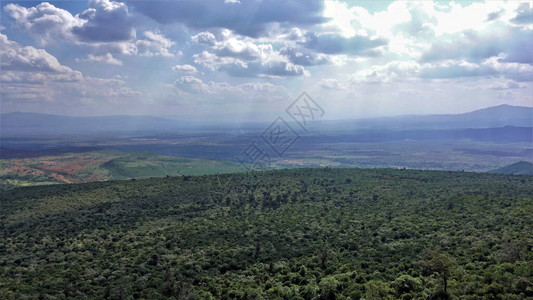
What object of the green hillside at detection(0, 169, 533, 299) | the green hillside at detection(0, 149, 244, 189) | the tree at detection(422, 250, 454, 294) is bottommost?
the green hillside at detection(0, 149, 244, 189)

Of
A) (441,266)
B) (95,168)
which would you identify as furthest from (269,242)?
(95,168)

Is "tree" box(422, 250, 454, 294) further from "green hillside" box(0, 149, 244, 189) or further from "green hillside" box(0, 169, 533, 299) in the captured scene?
"green hillside" box(0, 149, 244, 189)

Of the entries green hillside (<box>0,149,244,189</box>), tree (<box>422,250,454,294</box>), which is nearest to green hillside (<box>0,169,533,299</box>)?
tree (<box>422,250,454,294</box>)

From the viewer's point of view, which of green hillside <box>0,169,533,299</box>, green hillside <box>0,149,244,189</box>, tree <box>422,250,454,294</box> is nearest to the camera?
tree <box>422,250,454,294</box>

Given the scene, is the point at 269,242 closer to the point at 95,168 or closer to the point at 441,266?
the point at 441,266

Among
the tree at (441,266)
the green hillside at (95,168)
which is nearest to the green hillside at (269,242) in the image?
the tree at (441,266)

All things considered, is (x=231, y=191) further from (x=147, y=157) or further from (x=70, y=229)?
(x=147, y=157)

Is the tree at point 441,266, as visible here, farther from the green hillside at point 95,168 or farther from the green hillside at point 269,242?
the green hillside at point 95,168

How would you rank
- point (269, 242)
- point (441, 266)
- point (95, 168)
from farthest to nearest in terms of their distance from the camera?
point (95, 168) < point (269, 242) < point (441, 266)
